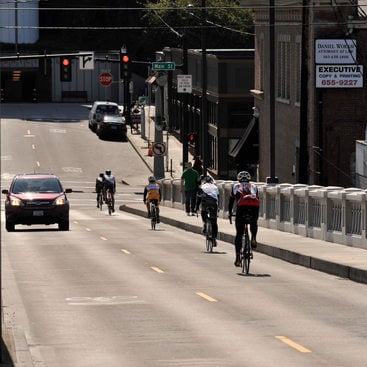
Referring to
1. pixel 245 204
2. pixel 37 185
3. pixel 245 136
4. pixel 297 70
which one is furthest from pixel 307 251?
pixel 245 136

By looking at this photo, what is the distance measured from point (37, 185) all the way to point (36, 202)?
1.16 metres

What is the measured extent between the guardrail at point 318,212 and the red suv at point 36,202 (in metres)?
5.69

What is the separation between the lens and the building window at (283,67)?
5650 centimetres

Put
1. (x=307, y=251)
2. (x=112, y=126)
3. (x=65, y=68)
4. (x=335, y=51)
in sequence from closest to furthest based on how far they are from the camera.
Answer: (x=307, y=251), (x=335, y=51), (x=65, y=68), (x=112, y=126)

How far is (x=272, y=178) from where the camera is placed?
42156 millimetres

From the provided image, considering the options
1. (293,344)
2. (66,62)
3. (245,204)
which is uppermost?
(66,62)

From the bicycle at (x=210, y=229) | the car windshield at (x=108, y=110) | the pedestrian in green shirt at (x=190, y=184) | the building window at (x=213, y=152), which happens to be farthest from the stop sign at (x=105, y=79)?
the bicycle at (x=210, y=229)

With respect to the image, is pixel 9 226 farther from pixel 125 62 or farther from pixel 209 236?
pixel 125 62

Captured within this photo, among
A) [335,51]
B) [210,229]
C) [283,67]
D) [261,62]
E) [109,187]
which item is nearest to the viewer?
[210,229]

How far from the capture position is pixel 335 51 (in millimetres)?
50219

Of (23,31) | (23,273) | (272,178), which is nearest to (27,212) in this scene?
(272,178)

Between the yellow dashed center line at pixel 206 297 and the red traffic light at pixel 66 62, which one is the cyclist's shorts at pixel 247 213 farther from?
the red traffic light at pixel 66 62

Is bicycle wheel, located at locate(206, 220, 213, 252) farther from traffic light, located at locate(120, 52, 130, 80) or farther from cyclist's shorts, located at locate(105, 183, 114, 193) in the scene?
traffic light, located at locate(120, 52, 130, 80)

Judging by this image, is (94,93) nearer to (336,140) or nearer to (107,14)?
(107,14)
